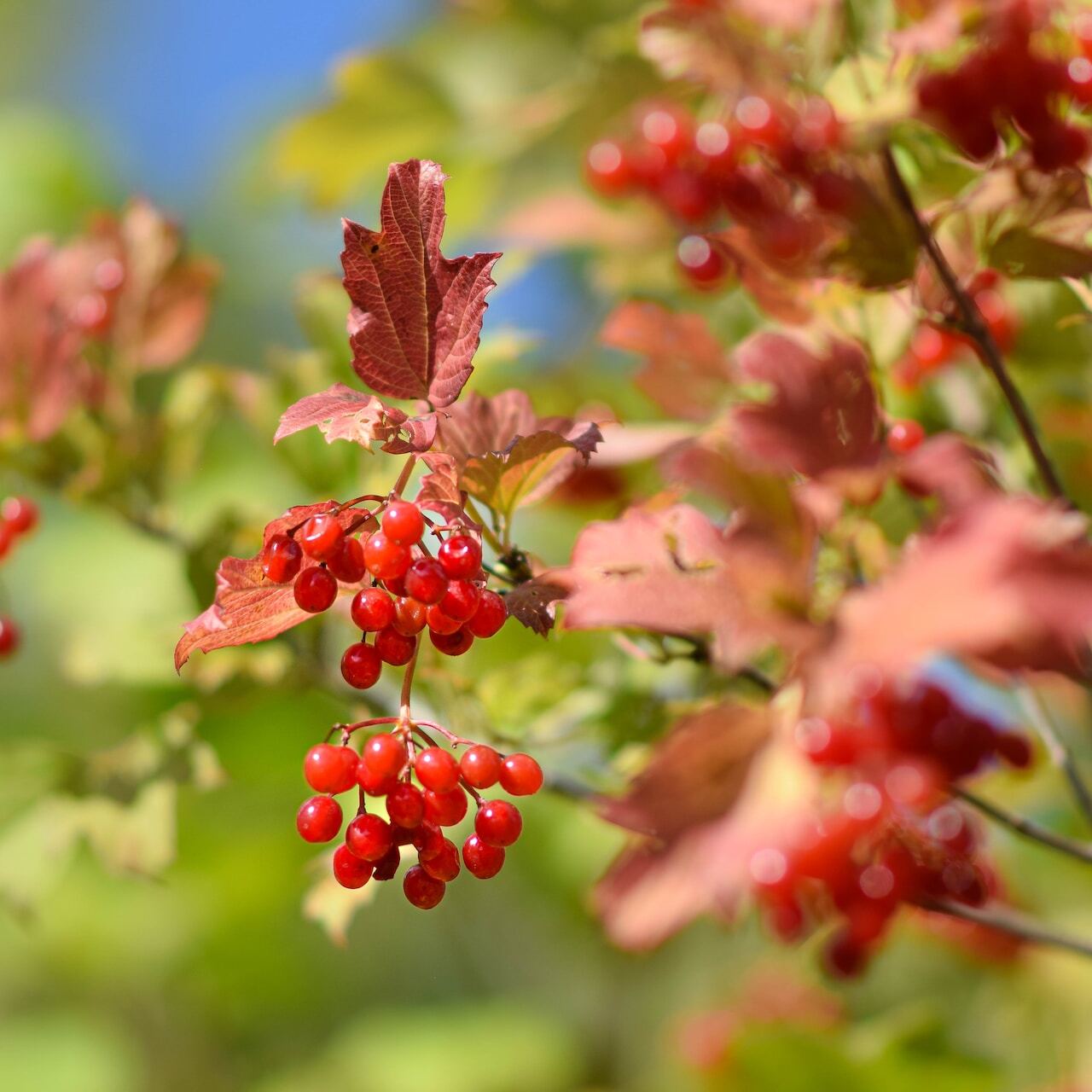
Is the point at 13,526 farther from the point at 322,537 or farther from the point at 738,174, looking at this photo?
the point at 738,174

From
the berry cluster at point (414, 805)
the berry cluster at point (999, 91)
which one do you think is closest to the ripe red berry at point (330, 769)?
the berry cluster at point (414, 805)

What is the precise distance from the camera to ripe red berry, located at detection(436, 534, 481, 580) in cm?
52

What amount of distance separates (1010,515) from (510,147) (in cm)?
96

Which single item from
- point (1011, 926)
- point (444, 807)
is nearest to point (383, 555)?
point (444, 807)

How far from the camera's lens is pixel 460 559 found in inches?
20.5

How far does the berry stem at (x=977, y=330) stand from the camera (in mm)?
609

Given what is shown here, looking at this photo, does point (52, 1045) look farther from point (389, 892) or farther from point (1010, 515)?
point (1010, 515)

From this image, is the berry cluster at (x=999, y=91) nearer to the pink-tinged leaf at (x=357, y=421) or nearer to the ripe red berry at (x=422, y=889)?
the pink-tinged leaf at (x=357, y=421)

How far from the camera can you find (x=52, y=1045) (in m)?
1.79

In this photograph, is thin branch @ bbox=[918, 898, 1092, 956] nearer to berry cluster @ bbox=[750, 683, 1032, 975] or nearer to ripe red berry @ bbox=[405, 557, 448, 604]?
berry cluster @ bbox=[750, 683, 1032, 975]

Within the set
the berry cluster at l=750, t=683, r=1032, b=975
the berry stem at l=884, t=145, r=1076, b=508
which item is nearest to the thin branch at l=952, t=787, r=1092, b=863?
the berry cluster at l=750, t=683, r=1032, b=975

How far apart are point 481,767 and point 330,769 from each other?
0.07 meters

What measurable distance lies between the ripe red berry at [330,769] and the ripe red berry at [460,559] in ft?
0.31

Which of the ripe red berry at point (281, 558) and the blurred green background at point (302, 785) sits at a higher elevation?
the ripe red berry at point (281, 558)
